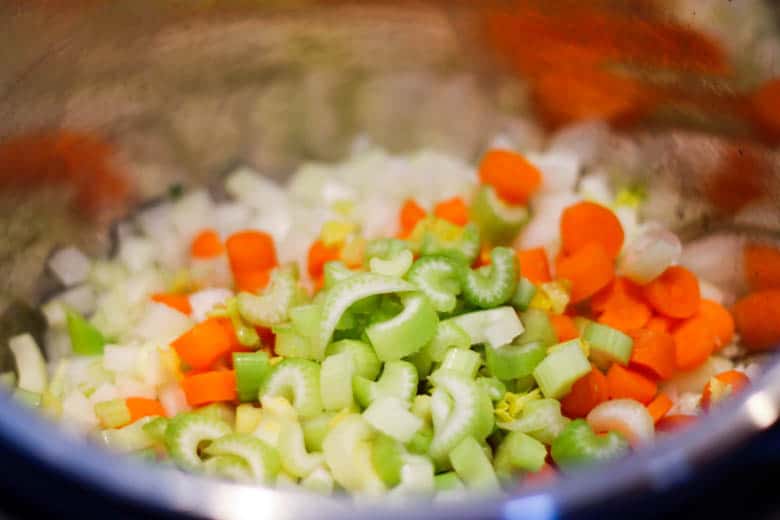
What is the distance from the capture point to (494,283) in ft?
3.92

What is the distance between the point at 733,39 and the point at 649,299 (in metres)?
0.39

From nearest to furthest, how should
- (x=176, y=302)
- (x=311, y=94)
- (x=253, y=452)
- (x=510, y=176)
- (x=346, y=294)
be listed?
(x=253, y=452) < (x=346, y=294) < (x=176, y=302) < (x=510, y=176) < (x=311, y=94)

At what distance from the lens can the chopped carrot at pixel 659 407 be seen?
116 cm

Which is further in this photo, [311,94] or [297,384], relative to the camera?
[311,94]

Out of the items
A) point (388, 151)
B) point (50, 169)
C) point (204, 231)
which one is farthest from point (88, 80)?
point (388, 151)

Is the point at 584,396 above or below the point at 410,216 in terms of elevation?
below

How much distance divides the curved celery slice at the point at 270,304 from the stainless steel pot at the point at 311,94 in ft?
1.20

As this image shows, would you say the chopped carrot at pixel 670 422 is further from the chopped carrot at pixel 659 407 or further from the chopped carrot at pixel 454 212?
the chopped carrot at pixel 454 212

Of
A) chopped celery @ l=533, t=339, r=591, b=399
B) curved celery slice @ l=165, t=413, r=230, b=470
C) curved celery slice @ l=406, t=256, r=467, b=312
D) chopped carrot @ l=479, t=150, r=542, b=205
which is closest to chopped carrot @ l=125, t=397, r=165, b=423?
curved celery slice @ l=165, t=413, r=230, b=470

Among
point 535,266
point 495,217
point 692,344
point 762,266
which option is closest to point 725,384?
point 692,344

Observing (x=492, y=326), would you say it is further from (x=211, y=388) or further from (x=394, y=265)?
(x=211, y=388)

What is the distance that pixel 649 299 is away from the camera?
129 centimetres

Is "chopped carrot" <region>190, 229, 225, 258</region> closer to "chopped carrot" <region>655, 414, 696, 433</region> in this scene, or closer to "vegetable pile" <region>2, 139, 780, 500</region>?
"vegetable pile" <region>2, 139, 780, 500</region>

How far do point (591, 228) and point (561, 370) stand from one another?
285 mm
